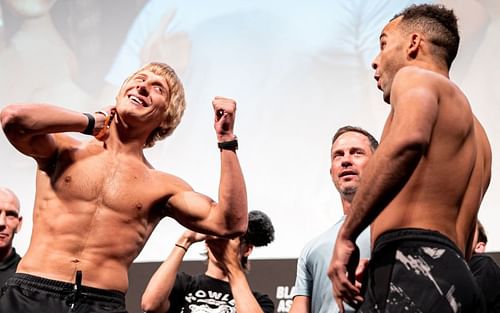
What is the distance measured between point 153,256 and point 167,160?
1.93 feet

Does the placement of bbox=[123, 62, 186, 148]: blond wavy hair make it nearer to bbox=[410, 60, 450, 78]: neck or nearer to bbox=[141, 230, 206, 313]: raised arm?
bbox=[141, 230, 206, 313]: raised arm

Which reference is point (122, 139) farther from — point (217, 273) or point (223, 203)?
point (217, 273)

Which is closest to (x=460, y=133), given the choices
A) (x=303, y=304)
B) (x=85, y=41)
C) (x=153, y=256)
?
(x=303, y=304)

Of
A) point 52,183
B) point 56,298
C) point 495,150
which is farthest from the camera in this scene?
point 495,150

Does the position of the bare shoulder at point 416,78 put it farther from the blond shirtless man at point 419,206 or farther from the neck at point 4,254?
the neck at point 4,254

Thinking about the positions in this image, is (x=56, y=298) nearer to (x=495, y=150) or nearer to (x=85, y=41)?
(x=495, y=150)

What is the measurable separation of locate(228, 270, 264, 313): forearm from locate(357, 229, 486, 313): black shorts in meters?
1.33

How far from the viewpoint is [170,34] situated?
4.37 metres

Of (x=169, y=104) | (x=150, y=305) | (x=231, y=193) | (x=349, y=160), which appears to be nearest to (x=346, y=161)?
(x=349, y=160)

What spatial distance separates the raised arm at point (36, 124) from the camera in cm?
207

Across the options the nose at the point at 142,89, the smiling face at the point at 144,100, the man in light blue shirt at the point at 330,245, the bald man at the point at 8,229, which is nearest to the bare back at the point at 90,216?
the smiling face at the point at 144,100

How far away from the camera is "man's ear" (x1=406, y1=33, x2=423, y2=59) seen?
1783 mm

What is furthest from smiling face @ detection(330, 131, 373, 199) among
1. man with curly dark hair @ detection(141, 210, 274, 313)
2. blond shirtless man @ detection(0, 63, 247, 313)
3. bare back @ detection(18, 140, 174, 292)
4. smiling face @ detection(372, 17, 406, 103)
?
smiling face @ detection(372, 17, 406, 103)

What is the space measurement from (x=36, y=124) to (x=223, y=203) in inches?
25.6
